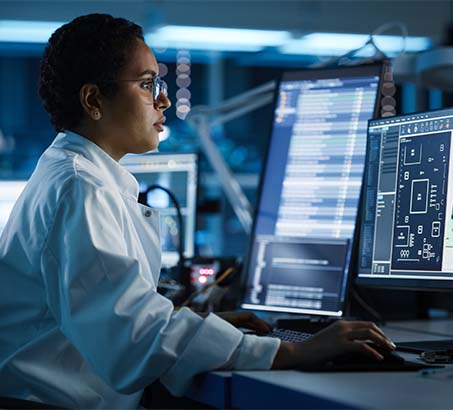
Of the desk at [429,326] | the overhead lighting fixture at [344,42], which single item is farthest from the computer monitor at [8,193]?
the overhead lighting fixture at [344,42]

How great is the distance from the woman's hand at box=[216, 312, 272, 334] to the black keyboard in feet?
0.07

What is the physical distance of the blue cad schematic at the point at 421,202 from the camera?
161 centimetres

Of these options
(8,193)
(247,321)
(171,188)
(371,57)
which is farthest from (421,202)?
(8,193)

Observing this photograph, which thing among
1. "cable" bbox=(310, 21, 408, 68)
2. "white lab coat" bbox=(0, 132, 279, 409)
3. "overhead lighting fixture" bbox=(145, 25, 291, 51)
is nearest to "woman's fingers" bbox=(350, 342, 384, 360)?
"white lab coat" bbox=(0, 132, 279, 409)

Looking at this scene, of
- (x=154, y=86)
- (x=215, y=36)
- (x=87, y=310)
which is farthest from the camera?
(x=215, y=36)

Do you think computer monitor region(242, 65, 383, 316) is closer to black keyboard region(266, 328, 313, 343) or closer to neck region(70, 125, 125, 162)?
black keyboard region(266, 328, 313, 343)

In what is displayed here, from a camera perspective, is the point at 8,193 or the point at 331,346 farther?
the point at 8,193

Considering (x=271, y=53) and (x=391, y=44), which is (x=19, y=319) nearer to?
(x=391, y=44)

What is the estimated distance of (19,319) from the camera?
1.42 m

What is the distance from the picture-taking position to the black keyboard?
1594 mm

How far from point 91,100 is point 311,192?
0.85 meters

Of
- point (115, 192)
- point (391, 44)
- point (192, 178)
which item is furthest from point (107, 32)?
point (391, 44)

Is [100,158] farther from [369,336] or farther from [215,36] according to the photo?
[215,36]

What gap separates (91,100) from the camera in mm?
1567
